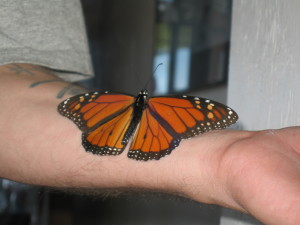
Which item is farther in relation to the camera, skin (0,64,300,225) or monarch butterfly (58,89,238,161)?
monarch butterfly (58,89,238,161)

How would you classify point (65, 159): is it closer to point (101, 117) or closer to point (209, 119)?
point (101, 117)

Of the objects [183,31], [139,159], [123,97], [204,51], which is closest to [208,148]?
[139,159]

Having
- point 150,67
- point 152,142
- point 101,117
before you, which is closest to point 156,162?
point 152,142

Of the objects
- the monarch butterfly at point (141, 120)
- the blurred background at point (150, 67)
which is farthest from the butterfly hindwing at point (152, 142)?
the blurred background at point (150, 67)

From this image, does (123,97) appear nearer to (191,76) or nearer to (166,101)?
(166,101)

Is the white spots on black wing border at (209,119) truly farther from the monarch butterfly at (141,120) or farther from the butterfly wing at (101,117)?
the butterfly wing at (101,117)

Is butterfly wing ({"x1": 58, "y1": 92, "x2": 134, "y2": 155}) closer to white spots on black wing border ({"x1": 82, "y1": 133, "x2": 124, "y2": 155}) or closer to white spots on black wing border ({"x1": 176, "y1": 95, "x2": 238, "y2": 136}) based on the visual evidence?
white spots on black wing border ({"x1": 82, "y1": 133, "x2": 124, "y2": 155})

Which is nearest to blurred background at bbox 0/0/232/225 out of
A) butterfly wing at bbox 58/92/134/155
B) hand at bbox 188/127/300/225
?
butterfly wing at bbox 58/92/134/155

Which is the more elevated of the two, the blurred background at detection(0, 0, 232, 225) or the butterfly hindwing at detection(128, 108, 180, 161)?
the butterfly hindwing at detection(128, 108, 180, 161)
